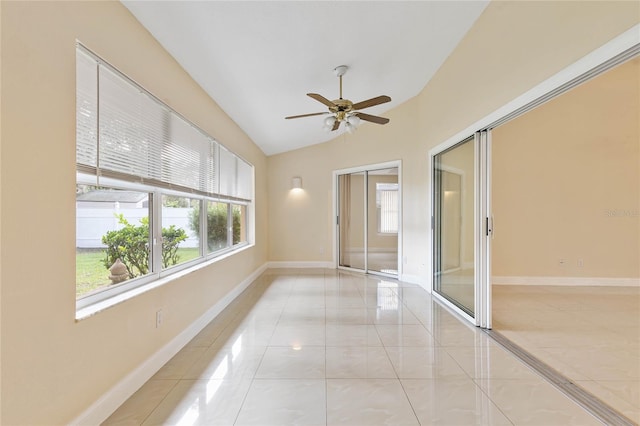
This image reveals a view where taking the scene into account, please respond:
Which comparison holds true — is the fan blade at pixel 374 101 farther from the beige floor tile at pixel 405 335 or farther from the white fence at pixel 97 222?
the beige floor tile at pixel 405 335

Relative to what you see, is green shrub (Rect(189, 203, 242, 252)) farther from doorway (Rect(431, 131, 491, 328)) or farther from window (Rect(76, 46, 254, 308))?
doorway (Rect(431, 131, 491, 328))

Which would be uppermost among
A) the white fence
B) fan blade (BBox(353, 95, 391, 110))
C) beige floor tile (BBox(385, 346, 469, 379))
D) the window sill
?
fan blade (BBox(353, 95, 391, 110))

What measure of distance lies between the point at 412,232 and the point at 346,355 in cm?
297

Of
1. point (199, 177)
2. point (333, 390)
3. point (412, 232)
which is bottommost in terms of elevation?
point (333, 390)

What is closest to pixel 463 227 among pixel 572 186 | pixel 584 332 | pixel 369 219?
pixel 584 332

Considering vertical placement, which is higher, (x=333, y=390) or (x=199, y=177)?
(x=199, y=177)

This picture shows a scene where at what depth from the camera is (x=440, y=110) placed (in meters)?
3.95

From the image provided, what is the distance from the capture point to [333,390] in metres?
1.96

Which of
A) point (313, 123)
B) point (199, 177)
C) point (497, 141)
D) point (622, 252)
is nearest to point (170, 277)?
point (199, 177)

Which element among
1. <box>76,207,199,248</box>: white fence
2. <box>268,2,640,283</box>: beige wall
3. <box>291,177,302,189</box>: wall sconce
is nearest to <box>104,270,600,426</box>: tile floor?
<box>76,207,199,248</box>: white fence

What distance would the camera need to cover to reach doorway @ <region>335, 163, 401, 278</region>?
17.8 ft

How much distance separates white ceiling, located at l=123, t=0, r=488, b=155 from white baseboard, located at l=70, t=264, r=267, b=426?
2.45 metres

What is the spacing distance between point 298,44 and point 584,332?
3.98m

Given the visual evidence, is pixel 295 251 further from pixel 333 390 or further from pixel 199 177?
pixel 333 390
